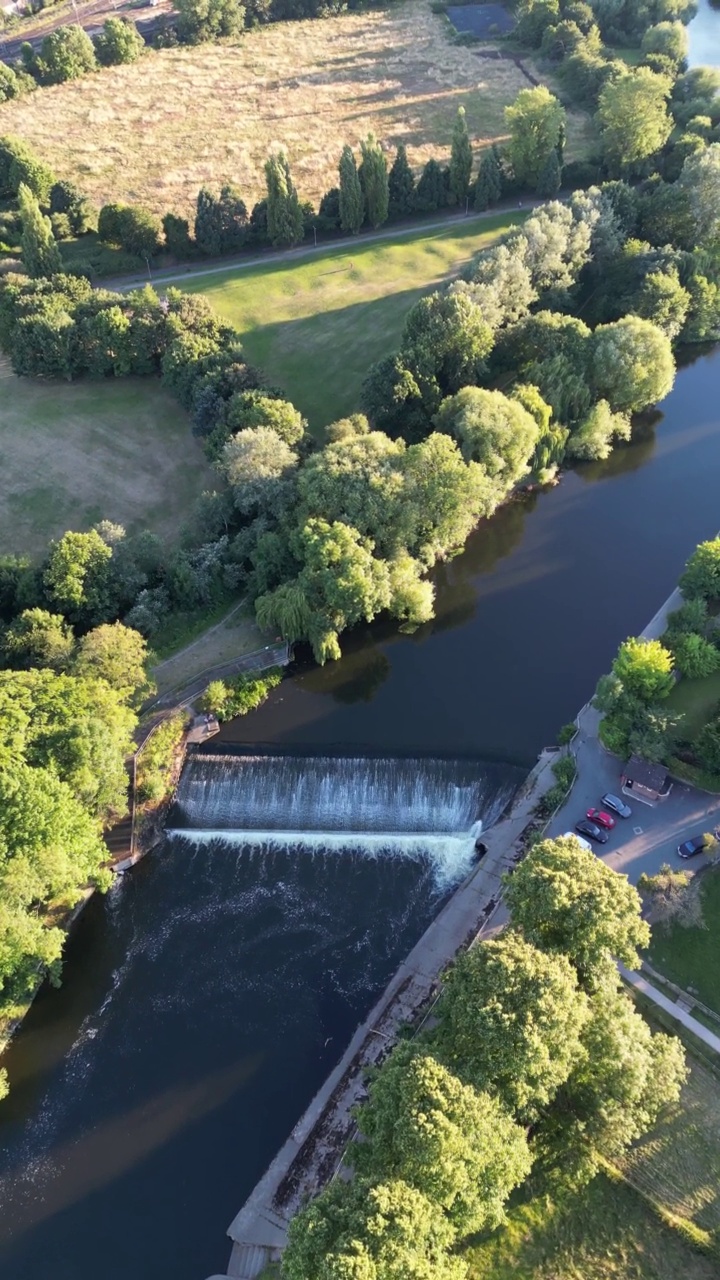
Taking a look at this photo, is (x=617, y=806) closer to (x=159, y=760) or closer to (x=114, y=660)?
(x=159, y=760)

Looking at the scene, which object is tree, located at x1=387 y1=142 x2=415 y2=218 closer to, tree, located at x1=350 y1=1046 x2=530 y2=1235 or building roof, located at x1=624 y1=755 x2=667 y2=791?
building roof, located at x1=624 y1=755 x2=667 y2=791

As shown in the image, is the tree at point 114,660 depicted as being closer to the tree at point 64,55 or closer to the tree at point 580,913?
the tree at point 580,913

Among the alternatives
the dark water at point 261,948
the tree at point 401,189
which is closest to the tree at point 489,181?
the tree at point 401,189

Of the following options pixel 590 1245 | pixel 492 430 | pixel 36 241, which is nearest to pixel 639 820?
pixel 590 1245

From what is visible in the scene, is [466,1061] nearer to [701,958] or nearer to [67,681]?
[701,958]

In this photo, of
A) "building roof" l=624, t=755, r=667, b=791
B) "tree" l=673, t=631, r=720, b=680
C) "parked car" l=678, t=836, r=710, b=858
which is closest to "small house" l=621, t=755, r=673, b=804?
"building roof" l=624, t=755, r=667, b=791

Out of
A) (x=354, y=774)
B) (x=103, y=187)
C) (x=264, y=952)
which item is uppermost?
(x=103, y=187)

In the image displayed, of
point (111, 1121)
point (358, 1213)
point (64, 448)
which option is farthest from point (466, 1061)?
point (64, 448)
